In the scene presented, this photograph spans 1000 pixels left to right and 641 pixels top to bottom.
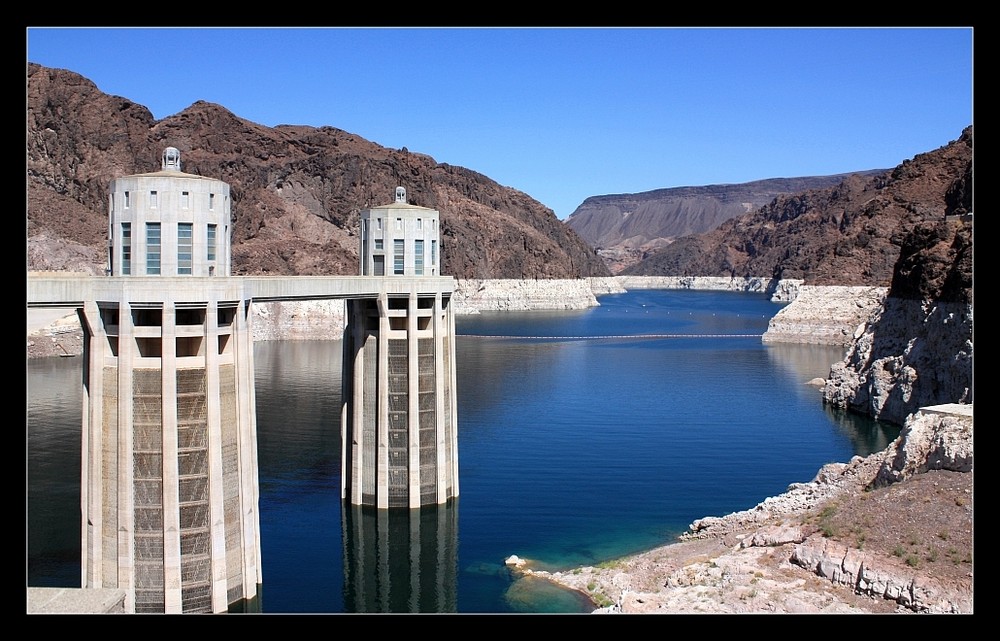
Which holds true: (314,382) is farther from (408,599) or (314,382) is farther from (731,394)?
(408,599)

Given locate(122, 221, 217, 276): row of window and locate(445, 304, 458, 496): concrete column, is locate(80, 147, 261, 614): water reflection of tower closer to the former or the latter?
locate(122, 221, 217, 276): row of window

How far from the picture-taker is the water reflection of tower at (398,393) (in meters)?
35.7

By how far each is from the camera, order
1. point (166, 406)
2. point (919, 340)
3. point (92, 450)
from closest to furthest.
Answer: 1. point (166, 406)
2. point (92, 450)
3. point (919, 340)

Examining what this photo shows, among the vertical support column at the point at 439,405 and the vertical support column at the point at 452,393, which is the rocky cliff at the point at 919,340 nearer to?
the vertical support column at the point at 452,393

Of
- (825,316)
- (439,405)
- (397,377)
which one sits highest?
(825,316)

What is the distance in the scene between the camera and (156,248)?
24000mm

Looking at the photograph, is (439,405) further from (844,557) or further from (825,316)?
(825,316)

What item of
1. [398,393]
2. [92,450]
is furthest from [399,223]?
[92,450]

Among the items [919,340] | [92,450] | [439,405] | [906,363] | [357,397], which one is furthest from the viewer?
[919,340]

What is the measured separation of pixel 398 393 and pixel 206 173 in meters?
143

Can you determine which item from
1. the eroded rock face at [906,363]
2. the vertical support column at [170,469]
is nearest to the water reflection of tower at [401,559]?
the vertical support column at [170,469]

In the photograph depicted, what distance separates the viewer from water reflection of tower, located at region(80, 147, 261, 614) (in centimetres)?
2316

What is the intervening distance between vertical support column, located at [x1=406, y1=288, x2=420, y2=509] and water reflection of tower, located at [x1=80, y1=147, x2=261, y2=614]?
11295 millimetres
